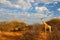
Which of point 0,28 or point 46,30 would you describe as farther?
point 0,28

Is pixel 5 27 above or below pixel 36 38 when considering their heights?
above

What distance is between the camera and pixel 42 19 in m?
24.3

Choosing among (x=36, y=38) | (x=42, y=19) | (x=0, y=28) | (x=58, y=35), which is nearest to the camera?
(x=58, y=35)

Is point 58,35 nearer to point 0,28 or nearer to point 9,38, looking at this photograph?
point 9,38

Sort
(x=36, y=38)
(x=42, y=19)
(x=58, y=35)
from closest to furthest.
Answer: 1. (x=58, y=35)
2. (x=36, y=38)
3. (x=42, y=19)

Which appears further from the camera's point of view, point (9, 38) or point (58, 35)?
point (9, 38)

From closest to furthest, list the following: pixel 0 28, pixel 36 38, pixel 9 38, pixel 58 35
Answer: pixel 58 35, pixel 36 38, pixel 9 38, pixel 0 28

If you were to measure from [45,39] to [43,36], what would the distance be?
104cm

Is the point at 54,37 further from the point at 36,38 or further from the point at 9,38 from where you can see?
the point at 9,38

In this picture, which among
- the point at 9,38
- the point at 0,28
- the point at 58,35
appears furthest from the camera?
the point at 0,28

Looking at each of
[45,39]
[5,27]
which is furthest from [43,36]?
[5,27]

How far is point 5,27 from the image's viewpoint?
97.8 feet

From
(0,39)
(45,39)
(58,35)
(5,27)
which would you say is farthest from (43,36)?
(5,27)

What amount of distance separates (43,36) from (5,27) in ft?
32.3
